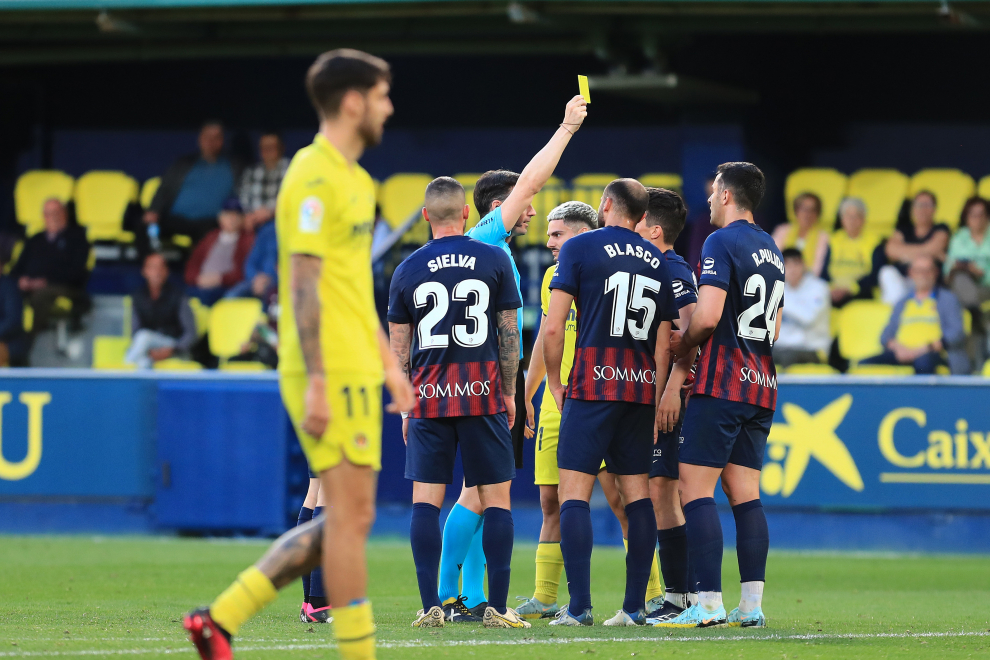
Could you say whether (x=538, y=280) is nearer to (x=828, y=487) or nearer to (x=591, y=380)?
(x=828, y=487)

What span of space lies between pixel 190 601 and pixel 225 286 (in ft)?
25.0

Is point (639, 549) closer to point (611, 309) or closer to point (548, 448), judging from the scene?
point (548, 448)

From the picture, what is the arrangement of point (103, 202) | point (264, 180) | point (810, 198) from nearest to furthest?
point (810, 198) < point (264, 180) < point (103, 202)

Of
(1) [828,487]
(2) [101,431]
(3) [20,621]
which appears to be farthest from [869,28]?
(3) [20,621]

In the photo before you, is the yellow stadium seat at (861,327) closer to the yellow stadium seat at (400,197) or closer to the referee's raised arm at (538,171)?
the yellow stadium seat at (400,197)

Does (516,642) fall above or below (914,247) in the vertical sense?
below

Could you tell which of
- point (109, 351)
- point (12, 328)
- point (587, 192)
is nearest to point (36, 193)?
point (12, 328)

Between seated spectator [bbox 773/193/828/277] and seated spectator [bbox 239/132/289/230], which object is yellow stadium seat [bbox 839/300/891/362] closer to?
seated spectator [bbox 773/193/828/277]

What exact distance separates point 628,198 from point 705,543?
167 cm

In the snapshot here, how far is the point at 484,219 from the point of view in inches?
274

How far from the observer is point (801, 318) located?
42.5 ft

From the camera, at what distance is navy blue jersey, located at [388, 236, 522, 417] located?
20.7 feet

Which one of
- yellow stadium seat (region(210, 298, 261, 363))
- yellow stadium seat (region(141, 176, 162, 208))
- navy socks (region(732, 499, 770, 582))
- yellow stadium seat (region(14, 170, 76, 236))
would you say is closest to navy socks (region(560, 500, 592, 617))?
navy socks (region(732, 499, 770, 582))

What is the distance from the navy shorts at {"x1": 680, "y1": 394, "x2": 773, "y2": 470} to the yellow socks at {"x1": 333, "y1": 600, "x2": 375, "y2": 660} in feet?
8.03
